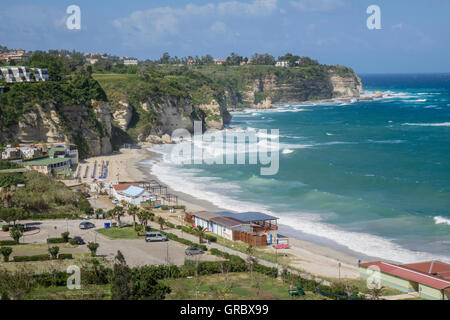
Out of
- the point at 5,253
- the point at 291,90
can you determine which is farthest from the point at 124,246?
the point at 291,90

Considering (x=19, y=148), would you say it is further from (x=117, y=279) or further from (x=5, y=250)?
(x=117, y=279)

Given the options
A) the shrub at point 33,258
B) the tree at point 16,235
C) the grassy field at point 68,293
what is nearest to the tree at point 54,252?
the shrub at point 33,258

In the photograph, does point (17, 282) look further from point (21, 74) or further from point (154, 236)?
point (21, 74)

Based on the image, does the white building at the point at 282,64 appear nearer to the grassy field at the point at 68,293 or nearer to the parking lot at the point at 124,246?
the parking lot at the point at 124,246

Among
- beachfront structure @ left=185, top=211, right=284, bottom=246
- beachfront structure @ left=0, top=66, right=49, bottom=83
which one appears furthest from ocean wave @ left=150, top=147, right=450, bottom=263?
beachfront structure @ left=0, top=66, right=49, bottom=83

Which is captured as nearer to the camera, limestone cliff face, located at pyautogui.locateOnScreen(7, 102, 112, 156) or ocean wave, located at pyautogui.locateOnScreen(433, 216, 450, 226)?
ocean wave, located at pyautogui.locateOnScreen(433, 216, 450, 226)

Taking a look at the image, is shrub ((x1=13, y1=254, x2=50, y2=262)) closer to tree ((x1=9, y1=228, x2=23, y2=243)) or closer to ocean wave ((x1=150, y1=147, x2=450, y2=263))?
tree ((x1=9, y1=228, x2=23, y2=243))
